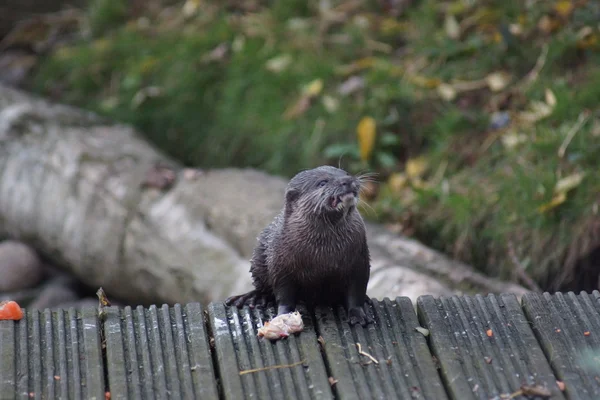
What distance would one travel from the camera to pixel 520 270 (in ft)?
15.9

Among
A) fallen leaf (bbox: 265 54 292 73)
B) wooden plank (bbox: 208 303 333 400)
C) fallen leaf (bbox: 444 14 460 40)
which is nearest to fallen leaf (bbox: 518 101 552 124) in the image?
fallen leaf (bbox: 444 14 460 40)

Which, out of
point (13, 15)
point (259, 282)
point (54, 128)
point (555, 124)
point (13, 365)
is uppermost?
point (13, 365)

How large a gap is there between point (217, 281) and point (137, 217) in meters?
0.72

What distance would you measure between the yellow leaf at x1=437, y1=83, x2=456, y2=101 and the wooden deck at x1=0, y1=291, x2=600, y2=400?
299 centimetres

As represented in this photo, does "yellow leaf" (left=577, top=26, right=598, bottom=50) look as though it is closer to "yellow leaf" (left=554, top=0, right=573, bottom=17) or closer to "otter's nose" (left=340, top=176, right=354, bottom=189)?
"yellow leaf" (left=554, top=0, right=573, bottom=17)

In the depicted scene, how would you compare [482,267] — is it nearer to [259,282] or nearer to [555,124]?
[555,124]

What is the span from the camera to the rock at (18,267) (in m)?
6.01

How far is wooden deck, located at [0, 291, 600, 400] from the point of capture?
2.87 metres

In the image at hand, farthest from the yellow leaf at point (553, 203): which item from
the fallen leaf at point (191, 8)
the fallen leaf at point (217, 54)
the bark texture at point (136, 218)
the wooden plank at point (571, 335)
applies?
the fallen leaf at point (191, 8)

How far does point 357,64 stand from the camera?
21.7 ft

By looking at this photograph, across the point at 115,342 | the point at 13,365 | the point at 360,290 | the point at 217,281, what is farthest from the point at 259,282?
the point at 217,281

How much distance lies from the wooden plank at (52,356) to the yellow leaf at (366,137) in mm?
3130

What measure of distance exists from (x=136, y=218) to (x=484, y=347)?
283cm

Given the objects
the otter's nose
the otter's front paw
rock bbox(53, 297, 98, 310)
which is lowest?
rock bbox(53, 297, 98, 310)
